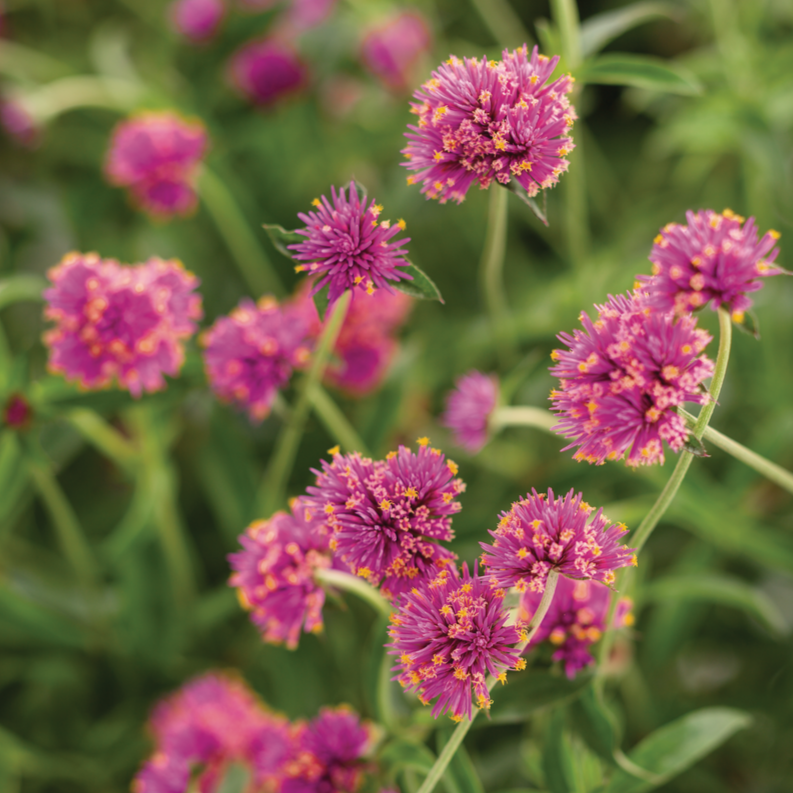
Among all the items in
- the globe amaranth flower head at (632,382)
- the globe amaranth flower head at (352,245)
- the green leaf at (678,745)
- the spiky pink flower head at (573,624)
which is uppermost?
the globe amaranth flower head at (352,245)

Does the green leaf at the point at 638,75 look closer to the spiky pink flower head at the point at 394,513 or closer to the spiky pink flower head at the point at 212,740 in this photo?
the spiky pink flower head at the point at 394,513

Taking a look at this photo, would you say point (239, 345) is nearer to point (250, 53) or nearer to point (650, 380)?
point (650, 380)

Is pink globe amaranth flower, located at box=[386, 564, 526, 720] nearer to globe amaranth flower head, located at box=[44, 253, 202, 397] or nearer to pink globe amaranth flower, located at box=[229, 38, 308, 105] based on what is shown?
globe amaranth flower head, located at box=[44, 253, 202, 397]

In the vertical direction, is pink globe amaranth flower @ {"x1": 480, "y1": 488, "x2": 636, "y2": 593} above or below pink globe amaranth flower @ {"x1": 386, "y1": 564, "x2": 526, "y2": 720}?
above

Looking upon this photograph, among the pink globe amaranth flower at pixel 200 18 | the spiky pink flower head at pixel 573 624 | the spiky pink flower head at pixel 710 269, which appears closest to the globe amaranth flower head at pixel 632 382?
the spiky pink flower head at pixel 710 269

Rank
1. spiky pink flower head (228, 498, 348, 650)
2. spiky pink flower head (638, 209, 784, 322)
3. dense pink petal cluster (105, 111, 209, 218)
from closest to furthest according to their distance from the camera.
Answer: spiky pink flower head (638, 209, 784, 322) < spiky pink flower head (228, 498, 348, 650) < dense pink petal cluster (105, 111, 209, 218)

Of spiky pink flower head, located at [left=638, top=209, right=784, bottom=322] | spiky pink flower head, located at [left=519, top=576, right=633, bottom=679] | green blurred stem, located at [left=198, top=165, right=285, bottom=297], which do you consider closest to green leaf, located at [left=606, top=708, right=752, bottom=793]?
spiky pink flower head, located at [left=519, top=576, right=633, bottom=679]
